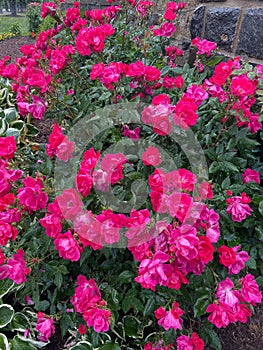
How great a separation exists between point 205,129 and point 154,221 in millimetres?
722

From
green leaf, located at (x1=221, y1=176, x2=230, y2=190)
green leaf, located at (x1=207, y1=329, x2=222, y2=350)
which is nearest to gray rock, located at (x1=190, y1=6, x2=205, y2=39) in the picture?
green leaf, located at (x1=221, y1=176, x2=230, y2=190)

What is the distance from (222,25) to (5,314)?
2097 millimetres

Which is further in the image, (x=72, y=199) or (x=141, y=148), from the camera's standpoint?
(x=141, y=148)

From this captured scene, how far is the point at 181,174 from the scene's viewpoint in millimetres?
1223

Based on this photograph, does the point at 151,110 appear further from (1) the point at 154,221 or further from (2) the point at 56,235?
(2) the point at 56,235

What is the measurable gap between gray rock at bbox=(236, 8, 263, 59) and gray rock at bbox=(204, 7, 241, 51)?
76 mm

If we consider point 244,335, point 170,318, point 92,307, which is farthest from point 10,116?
point 244,335

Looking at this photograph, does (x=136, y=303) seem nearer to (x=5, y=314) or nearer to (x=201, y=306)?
(x=201, y=306)

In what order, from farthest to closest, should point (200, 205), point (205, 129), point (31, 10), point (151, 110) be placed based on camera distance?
point (31, 10) < point (205, 129) < point (151, 110) < point (200, 205)

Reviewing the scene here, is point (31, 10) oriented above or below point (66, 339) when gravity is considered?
above

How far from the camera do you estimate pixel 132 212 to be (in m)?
1.21

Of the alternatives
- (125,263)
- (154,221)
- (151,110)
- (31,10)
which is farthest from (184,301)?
(31,10)

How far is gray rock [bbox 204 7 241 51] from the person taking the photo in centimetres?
231

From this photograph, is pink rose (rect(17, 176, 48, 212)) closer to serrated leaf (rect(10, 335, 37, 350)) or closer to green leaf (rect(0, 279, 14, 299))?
green leaf (rect(0, 279, 14, 299))
